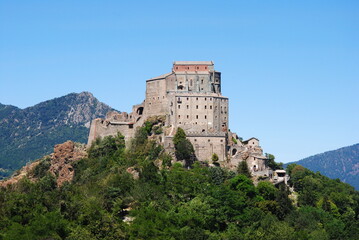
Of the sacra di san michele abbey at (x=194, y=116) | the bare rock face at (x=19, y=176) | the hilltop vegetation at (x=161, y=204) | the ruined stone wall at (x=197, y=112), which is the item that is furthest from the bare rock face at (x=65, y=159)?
the ruined stone wall at (x=197, y=112)

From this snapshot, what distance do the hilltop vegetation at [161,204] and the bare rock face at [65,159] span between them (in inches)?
76.2

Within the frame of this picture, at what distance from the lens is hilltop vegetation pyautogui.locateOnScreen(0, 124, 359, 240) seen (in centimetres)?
7862

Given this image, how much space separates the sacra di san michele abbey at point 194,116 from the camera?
10006 cm

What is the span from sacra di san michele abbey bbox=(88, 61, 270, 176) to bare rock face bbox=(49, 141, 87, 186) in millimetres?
4196

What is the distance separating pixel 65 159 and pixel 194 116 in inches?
947

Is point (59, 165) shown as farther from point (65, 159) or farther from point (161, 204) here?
point (161, 204)

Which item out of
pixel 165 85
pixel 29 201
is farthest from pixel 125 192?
pixel 165 85

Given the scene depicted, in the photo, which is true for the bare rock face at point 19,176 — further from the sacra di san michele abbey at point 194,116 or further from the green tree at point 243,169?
the green tree at point 243,169

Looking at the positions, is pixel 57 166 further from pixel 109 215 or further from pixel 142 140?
pixel 109 215

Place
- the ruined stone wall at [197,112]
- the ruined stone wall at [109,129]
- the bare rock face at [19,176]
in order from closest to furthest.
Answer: the ruined stone wall at [197,112], the ruined stone wall at [109,129], the bare rock face at [19,176]

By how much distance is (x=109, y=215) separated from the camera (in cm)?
8050

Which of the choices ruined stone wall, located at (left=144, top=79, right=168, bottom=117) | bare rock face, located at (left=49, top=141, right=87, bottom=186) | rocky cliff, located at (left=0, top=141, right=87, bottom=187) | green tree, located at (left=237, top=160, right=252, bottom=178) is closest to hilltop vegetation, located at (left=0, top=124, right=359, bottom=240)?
green tree, located at (left=237, top=160, right=252, bottom=178)

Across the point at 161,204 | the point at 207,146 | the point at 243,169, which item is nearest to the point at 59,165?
the point at 207,146

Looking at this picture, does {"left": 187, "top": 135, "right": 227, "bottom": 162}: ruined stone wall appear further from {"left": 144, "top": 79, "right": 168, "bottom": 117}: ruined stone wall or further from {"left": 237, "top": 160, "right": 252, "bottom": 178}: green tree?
{"left": 144, "top": 79, "right": 168, "bottom": 117}: ruined stone wall
